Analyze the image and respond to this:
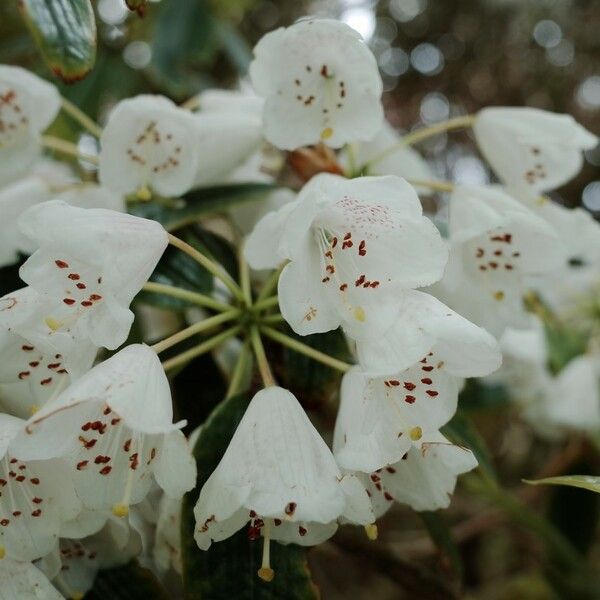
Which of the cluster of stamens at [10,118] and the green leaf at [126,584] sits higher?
the cluster of stamens at [10,118]

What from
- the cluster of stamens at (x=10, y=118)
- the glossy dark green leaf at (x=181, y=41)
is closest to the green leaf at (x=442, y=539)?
the cluster of stamens at (x=10, y=118)

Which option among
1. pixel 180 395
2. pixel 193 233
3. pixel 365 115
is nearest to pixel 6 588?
pixel 180 395

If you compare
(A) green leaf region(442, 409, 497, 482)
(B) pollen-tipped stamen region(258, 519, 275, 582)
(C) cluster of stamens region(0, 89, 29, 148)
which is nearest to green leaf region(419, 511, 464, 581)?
(A) green leaf region(442, 409, 497, 482)

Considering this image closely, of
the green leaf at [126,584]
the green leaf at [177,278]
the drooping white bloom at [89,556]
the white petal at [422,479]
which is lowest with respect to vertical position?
the green leaf at [126,584]

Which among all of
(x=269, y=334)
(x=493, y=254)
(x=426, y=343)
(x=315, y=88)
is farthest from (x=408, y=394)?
(x=315, y=88)

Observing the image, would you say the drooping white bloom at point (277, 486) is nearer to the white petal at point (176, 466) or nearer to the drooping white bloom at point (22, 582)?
the white petal at point (176, 466)

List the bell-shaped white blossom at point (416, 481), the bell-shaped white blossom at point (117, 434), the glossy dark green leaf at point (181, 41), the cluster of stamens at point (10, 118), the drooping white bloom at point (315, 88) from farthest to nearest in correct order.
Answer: the glossy dark green leaf at point (181, 41) < the cluster of stamens at point (10, 118) < the drooping white bloom at point (315, 88) < the bell-shaped white blossom at point (416, 481) < the bell-shaped white blossom at point (117, 434)

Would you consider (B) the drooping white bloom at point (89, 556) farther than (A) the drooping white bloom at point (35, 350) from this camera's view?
Yes

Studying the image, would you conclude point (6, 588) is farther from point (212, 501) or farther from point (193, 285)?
point (193, 285)
